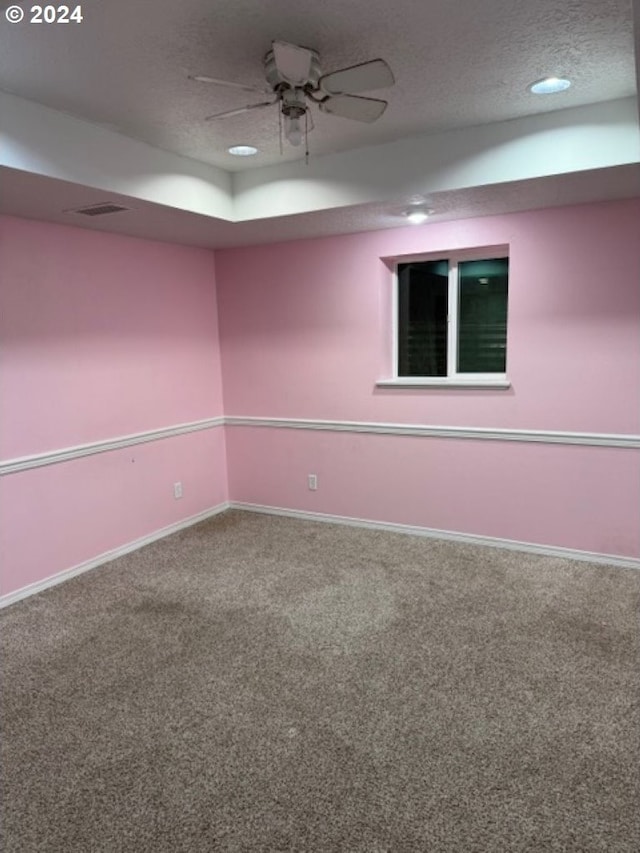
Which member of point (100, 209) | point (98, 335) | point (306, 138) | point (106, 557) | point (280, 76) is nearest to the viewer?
point (280, 76)

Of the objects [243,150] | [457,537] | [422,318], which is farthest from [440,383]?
[243,150]

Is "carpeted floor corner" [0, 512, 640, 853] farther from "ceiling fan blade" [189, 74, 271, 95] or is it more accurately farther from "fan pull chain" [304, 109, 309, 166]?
"fan pull chain" [304, 109, 309, 166]

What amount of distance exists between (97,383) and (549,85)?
301 centimetres

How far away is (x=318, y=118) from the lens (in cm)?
264

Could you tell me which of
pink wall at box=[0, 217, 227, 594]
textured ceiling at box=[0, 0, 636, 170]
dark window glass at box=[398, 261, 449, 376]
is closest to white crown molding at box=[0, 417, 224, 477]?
pink wall at box=[0, 217, 227, 594]

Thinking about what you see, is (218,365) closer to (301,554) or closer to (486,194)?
(301,554)

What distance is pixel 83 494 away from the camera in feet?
11.7

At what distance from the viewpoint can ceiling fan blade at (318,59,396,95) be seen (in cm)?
184

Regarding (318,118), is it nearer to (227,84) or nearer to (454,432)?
(227,84)

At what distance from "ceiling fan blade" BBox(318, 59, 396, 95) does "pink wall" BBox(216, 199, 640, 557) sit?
1.83 m

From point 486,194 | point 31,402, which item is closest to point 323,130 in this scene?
point 486,194

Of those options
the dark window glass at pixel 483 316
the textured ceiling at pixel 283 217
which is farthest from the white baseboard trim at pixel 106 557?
the dark window glass at pixel 483 316

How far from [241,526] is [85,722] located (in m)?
2.24

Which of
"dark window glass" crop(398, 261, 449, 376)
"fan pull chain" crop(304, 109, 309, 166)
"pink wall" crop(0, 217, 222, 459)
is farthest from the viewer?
"dark window glass" crop(398, 261, 449, 376)
